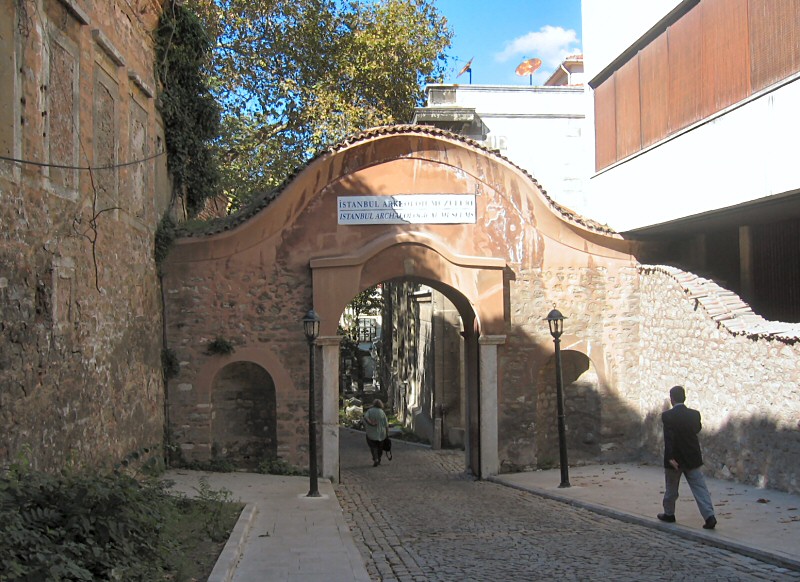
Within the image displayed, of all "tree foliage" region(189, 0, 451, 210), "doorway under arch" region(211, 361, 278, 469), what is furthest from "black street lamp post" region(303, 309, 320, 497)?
"tree foliage" region(189, 0, 451, 210)

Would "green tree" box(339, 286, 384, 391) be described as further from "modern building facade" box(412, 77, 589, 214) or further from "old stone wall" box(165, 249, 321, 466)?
"old stone wall" box(165, 249, 321, 466)

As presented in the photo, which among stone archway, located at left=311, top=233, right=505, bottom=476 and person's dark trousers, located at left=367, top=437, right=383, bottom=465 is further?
person's dark trousers, located at left=367, top=437, right=383, bottom=465

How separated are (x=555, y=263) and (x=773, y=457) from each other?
5.88m

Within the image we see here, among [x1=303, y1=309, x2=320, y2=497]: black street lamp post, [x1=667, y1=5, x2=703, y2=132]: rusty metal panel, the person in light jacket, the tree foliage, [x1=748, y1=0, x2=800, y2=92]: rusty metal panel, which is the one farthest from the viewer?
the tree foliage

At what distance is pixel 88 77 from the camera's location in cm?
1066

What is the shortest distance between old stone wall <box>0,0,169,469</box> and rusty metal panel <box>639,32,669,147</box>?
8.40 m

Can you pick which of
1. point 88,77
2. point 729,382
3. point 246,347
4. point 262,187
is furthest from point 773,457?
point 262,187

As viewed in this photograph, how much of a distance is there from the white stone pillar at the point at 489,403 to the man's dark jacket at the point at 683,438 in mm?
6172

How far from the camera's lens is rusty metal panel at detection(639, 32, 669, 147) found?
14078mm

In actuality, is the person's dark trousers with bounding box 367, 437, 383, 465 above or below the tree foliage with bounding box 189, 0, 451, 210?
below

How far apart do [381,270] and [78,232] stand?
6.34 metres

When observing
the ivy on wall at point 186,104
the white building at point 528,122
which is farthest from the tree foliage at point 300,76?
the ivy on wall at point 186,104

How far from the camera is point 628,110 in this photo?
15594 mm

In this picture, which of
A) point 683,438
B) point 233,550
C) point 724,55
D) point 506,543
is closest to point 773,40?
point 724,55
